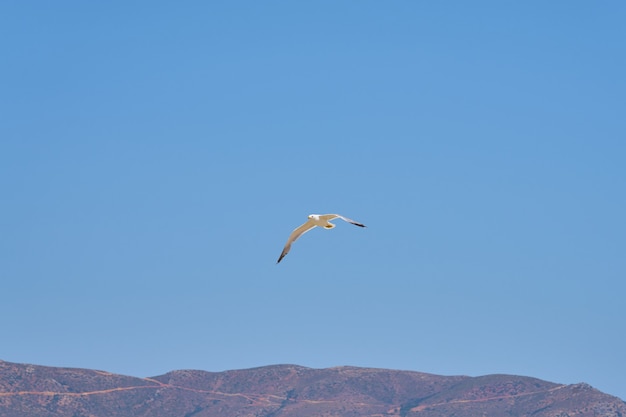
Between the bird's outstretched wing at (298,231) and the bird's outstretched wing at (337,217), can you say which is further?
the bird's outstretched wing at (298,231)

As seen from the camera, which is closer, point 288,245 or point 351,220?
point 351,220

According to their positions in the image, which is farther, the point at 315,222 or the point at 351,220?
the point at 315,222

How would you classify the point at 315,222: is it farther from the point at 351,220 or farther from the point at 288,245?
the point at 351,220

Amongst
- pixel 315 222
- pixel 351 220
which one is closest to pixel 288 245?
pixel 315 222

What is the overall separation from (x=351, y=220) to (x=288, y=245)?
1704 cm

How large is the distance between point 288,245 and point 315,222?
158 inches

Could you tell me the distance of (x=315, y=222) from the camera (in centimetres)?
14450

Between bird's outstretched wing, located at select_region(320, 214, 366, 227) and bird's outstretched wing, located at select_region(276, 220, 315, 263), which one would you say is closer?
bird's outstretched wing, located at select_region(320, 214, 366, 227)

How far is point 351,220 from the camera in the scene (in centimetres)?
13000

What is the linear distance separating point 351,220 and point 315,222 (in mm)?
14921

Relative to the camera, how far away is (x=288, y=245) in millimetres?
145500
